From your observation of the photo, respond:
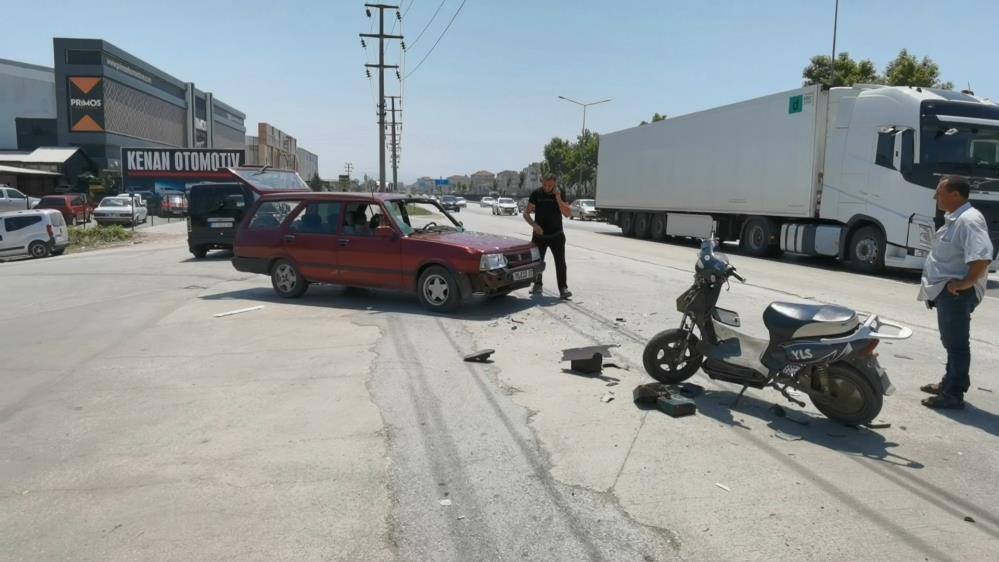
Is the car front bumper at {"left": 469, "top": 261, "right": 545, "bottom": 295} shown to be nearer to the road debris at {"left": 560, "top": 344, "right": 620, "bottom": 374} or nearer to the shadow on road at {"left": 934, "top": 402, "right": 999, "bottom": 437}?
the road debris at {"left": 560, "top": 344, "right": 620, "bottom": 374}

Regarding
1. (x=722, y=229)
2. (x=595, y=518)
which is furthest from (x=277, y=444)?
(x=722, y=229)

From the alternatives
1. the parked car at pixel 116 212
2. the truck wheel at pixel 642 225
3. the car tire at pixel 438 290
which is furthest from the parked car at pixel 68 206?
the car tire at pixel 438 290

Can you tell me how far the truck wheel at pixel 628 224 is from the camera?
88.5 feet

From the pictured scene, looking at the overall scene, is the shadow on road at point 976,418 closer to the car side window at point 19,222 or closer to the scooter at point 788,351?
the scooter at point 788,351

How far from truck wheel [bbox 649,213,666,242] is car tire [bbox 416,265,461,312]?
16572mm

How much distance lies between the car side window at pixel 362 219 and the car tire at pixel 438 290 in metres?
1.05

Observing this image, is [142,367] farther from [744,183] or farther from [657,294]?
[744,183]

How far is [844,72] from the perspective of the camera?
3284 cm

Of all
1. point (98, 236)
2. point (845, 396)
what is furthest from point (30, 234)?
point (845, 396)

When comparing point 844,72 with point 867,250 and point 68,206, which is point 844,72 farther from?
point 68,206

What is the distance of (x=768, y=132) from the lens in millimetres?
18125

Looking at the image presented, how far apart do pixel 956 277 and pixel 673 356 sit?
214 cm

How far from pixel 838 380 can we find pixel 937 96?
38.5 feet

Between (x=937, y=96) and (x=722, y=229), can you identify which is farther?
(x=722, y=229)
